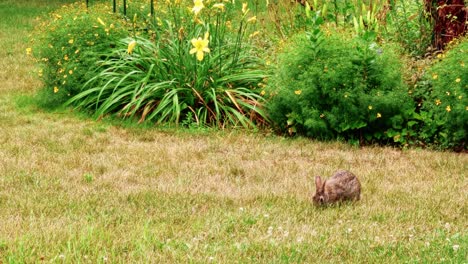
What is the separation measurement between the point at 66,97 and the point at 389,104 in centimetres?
394

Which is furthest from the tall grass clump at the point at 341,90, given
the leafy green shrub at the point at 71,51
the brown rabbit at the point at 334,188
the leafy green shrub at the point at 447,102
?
the leafy green shrub at the point at 71,51

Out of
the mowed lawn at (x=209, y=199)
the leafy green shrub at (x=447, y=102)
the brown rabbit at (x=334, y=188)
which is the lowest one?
the mowed lawn at (x=209, y=199)

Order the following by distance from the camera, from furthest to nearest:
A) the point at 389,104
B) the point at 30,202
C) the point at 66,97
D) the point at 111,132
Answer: the point at 66,97
the point at 111,132
the point at 389,104
the point at 30,202

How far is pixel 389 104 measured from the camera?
23.5 ft

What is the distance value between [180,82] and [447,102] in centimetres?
297

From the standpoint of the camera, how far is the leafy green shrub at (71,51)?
859cm

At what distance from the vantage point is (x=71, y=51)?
875 cm

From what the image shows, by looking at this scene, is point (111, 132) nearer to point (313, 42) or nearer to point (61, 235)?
point (313, 42)

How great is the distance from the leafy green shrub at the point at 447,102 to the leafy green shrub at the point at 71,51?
3816mm

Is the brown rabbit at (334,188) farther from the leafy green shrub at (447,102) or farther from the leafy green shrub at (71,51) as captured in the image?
the leafy green shrub at (71,51)

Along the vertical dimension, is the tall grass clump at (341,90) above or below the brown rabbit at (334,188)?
above

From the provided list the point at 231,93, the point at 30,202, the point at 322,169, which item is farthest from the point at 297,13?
the point at 30,202

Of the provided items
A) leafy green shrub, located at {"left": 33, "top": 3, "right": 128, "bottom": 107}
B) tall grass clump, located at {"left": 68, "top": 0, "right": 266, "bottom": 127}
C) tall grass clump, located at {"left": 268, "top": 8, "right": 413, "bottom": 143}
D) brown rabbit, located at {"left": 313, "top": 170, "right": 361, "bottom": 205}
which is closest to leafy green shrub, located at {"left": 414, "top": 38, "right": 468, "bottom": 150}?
tall grass clump, located at {"left": 268, "top": 8, "right": 413, "bottom": 143}

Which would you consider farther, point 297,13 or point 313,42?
point 297,13
